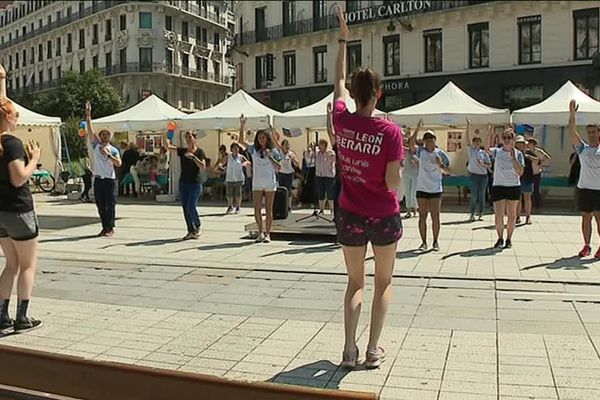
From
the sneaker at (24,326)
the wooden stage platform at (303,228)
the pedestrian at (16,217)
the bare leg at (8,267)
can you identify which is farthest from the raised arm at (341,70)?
the wooden stage platform at (303,228)

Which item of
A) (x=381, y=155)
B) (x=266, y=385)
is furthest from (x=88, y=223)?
(x=266, y=385)

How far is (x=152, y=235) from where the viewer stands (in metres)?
12.0

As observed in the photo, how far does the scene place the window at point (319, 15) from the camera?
38.3 metres

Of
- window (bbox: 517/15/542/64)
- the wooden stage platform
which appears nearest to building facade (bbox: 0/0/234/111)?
window (bbox: 517/15/542/64)

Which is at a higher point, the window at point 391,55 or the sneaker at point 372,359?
the window at point 391,55

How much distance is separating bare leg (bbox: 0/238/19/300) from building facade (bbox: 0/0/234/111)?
52.0 meters

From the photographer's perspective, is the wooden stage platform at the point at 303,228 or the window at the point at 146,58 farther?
the window at the point at 146,58

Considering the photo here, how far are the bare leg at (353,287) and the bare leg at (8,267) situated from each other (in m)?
2.88

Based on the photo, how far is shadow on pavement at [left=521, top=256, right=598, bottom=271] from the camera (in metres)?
8.60

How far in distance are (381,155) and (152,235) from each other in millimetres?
8366

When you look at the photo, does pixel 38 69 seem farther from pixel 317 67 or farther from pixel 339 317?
pixel 339 317

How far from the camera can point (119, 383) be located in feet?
9.38

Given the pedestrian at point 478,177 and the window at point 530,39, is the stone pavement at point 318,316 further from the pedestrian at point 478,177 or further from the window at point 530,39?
the window at point 530,39

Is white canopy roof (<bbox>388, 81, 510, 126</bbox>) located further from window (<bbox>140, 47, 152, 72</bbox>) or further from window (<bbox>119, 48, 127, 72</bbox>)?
window (<bbox>119, 48, 127, 72</bbox>)
